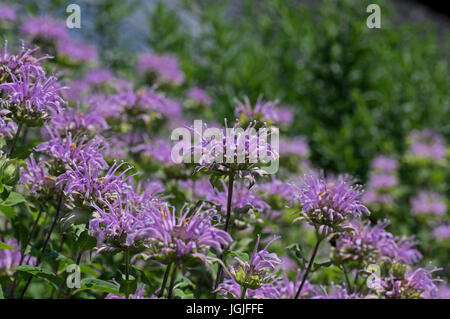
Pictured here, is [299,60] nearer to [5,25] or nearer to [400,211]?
[400,211]

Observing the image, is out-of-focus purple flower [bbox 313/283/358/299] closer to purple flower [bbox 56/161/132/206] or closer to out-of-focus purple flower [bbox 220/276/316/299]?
out-of-focus purple flower [bbox 220/276/316/299]

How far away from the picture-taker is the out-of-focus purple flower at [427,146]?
2.67 m

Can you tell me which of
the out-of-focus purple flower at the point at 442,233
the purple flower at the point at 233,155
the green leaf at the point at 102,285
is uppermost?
the out-of-focus purple flower at the point at 442,233

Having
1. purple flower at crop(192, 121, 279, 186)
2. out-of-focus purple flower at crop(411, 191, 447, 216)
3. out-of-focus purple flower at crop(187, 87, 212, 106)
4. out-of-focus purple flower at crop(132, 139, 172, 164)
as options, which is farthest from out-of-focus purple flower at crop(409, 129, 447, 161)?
purple flower at crop(192, 121, 279, 186)

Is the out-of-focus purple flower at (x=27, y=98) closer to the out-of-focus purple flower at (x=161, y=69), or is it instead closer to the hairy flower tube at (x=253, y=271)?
the hairy flower tube at (x=253, y=271)

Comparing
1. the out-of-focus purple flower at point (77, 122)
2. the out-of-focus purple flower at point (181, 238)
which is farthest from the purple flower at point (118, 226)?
the out-of-focus purple flower at point (77, 122)

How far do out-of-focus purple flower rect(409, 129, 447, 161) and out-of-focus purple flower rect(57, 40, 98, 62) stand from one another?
71.8 inches

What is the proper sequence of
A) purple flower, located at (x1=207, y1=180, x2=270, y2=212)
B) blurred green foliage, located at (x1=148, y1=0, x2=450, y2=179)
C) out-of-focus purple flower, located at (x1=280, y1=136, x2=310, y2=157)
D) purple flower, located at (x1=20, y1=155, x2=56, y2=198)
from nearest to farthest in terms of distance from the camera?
purple flower, located at (x1=20, y1=155, x2=56, y2=198), purple flower, located at (x1=207, y1=180, x2=270, y2=212), out-of-focus purple flower, located at (x1=280, y1=136, x2=310, y2=157), blurred green foliage, located at (x1=148, y1=0, x2=450, y2=179)

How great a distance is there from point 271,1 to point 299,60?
0.49 metres

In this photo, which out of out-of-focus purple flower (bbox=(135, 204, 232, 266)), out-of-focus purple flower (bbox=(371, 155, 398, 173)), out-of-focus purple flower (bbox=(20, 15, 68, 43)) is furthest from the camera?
out-of-focus purple flower (bbox=(371, 155, 398, 173))

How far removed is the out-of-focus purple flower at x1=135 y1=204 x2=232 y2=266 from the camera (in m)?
0.67

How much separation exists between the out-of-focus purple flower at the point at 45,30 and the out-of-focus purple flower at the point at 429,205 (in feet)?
6.15

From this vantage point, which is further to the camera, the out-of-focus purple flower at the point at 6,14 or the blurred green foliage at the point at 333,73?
the blurred green foliage at the point at 333,73

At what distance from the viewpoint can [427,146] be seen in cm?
274
